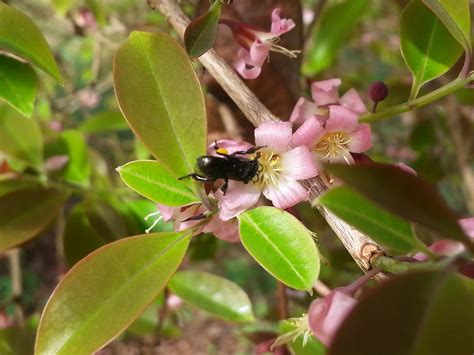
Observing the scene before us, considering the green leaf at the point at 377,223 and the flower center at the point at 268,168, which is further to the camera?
the flower center at the point at 268,168

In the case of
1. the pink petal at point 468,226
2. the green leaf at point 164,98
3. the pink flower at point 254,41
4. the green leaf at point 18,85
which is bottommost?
the pink petal at point 468,226

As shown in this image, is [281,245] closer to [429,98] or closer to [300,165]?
[300,165]

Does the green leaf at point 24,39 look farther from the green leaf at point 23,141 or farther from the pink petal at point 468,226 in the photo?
the pink petal at point 468,226

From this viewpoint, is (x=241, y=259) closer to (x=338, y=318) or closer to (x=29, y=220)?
(x=29, y=220)

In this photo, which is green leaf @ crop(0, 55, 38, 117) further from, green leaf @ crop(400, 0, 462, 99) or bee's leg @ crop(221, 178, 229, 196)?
green leaf @ crop(400, 0, 462, 99)

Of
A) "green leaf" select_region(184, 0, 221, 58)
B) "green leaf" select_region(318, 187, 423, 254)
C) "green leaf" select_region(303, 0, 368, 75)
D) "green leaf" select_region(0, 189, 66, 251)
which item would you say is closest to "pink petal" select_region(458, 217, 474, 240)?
"green leaf" select_region(318, 187, 423, 254)

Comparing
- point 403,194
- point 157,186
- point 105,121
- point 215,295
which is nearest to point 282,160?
point 157,186

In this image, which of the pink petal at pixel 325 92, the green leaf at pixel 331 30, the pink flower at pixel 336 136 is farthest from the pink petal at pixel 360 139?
the green leaf at pixel 331 30
